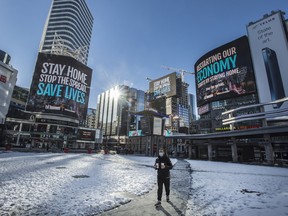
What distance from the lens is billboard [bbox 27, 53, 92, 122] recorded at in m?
54.5

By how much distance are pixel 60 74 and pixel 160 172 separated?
6084cm

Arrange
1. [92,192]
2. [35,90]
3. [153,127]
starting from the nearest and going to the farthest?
[92,192]
[153,127]
[35,90]

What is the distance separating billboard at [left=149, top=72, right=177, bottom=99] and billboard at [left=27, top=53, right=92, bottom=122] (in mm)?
31922

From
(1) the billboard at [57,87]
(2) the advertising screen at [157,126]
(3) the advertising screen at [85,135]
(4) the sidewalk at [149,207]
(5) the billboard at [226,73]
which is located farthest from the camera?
(3) the advertising screen at [85,135]

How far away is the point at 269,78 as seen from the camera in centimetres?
3522

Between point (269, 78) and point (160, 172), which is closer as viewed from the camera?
point (160, 172)

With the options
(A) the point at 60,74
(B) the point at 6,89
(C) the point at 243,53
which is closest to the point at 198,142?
(C) the point at 243,53

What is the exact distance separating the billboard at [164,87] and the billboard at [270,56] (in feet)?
112

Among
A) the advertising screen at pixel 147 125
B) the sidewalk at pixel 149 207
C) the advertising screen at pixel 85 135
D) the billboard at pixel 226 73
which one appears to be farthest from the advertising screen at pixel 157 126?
the advertising screen at pixel 85 135

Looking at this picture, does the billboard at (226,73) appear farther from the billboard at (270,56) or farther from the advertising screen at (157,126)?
the advertising screen at (157,126)

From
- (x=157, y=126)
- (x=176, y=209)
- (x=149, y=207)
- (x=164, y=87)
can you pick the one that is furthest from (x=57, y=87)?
(x=176, y=209)

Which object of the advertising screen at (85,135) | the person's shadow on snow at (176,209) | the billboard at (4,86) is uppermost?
the billboard at (4,86)

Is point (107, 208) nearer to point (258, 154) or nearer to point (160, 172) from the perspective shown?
point (160, 172)

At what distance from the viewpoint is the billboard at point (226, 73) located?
1564 inches
